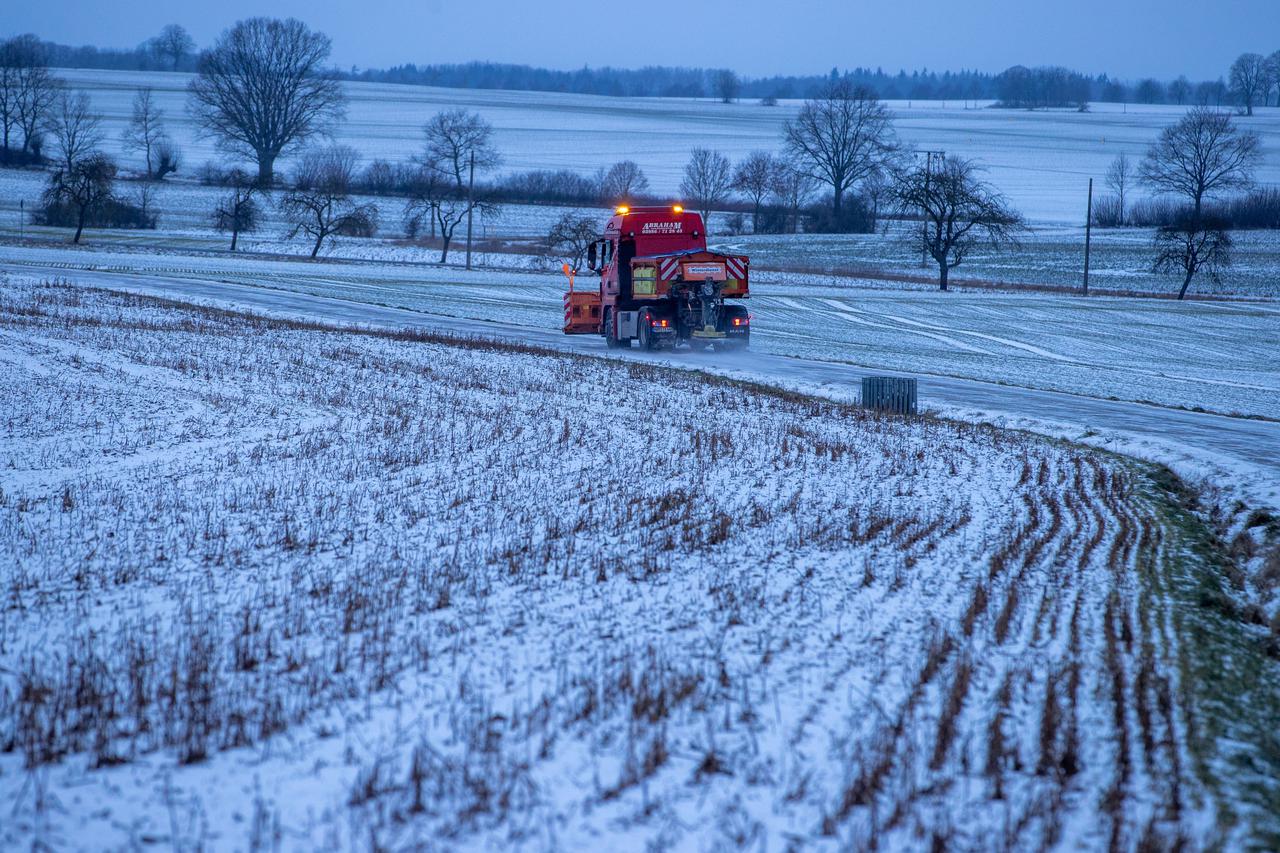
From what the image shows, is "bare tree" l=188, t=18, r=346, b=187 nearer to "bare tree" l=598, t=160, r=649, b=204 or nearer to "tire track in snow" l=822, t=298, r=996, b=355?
"bare tree" l=598, t=160, r=649, b=204

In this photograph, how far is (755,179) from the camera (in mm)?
93750

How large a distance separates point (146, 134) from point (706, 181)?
4762cm

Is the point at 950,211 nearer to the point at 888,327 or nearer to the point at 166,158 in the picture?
the point at 888,327

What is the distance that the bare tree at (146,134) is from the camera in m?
98.0

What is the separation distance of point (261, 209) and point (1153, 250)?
63.7m

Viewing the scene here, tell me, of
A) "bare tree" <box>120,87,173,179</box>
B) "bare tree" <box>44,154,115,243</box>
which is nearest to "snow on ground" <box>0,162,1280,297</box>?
"bare tree" <box>44,154,115,243</box>

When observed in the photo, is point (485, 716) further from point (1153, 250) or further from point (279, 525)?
point (1153, 250)

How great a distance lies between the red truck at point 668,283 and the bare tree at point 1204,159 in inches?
2705

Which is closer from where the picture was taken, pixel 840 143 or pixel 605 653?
pixel 605 653

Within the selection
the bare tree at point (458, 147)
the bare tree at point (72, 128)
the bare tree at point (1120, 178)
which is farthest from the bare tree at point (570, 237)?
the bare tree at point (1120, 178)

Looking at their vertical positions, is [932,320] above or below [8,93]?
below

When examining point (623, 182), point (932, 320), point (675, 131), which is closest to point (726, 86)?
point (675, 131)

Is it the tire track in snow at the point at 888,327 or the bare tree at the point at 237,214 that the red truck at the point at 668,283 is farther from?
the bare tree at the point at 237,214

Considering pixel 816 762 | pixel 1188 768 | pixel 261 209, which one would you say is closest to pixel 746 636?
pixel 816 762
